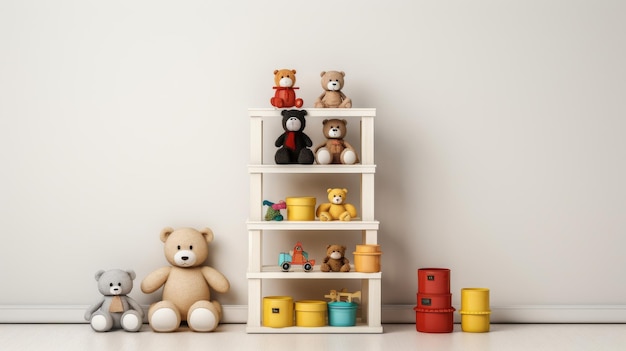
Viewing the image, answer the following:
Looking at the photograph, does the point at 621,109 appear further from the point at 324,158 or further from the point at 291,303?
the point at 291,303

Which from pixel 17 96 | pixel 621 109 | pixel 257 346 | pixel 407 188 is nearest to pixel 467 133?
pixel 407 188

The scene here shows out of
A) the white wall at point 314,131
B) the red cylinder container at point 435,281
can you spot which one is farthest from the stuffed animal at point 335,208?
the red cylinder container at point 435,281

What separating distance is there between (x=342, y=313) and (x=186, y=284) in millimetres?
655

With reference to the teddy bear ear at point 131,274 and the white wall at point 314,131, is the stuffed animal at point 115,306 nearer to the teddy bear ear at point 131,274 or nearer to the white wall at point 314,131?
the teddy bear ear at point 131,274

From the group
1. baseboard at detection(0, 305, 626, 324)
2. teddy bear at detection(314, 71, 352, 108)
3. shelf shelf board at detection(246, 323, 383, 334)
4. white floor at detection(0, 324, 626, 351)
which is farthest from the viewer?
baseboard at detection(0, 305, 626, 324)

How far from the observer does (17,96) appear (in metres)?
4.03

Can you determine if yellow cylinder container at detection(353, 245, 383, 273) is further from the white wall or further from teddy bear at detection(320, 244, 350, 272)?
the white wall

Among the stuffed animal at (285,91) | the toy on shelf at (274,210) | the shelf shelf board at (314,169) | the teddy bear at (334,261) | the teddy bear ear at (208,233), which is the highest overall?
the stuffed animal at (285,91)

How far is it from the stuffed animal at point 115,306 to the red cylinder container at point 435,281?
3.76ft

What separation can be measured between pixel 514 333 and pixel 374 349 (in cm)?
70

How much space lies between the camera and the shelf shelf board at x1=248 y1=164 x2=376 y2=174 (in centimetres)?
373

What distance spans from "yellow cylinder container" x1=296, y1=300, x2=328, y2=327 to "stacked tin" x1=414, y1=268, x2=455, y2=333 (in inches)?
15.3

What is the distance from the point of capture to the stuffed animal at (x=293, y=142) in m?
3.74

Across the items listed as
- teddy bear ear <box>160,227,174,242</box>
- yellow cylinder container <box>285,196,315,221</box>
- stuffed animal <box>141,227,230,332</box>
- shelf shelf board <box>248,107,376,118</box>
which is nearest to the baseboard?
stuffed animal <box>141,227,230,332</box>
